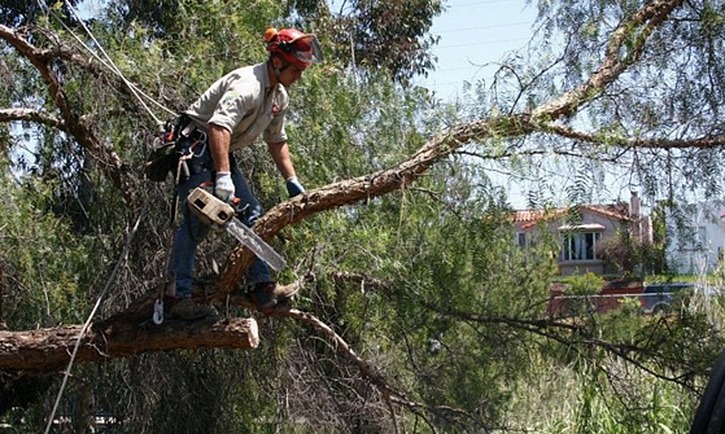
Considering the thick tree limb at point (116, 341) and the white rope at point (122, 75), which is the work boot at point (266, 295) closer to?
the thick tree limb at point (116, 341)

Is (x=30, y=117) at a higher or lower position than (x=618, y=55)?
lower

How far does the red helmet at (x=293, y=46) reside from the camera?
5344mm

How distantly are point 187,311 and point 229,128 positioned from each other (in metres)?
0.99

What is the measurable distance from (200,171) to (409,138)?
2.29 meters

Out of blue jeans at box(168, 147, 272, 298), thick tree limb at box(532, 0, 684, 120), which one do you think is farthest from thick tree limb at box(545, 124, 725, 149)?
blue jeans at box(168, 147, 272, 298)

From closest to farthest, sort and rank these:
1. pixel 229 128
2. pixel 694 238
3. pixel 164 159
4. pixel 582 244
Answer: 1. pixel 229 128
2. pixel 164 159
3. pixel 694 238
4. pixel 582 244

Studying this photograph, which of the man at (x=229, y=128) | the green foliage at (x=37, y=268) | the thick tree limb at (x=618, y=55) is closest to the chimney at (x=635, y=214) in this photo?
the thick tree limb at (x=618, y=55)

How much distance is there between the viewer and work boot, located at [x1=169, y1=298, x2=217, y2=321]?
5.49m

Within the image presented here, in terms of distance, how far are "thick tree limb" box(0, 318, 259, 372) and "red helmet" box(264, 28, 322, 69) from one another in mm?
1318

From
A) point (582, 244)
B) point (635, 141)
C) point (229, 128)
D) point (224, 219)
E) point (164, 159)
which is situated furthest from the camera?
point (582, 244)

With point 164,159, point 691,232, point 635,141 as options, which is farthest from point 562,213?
point 164,159

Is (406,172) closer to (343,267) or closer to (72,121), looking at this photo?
(343,267)

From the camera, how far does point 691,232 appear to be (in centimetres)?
657

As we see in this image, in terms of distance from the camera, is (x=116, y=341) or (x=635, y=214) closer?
(x=116, y=341)
